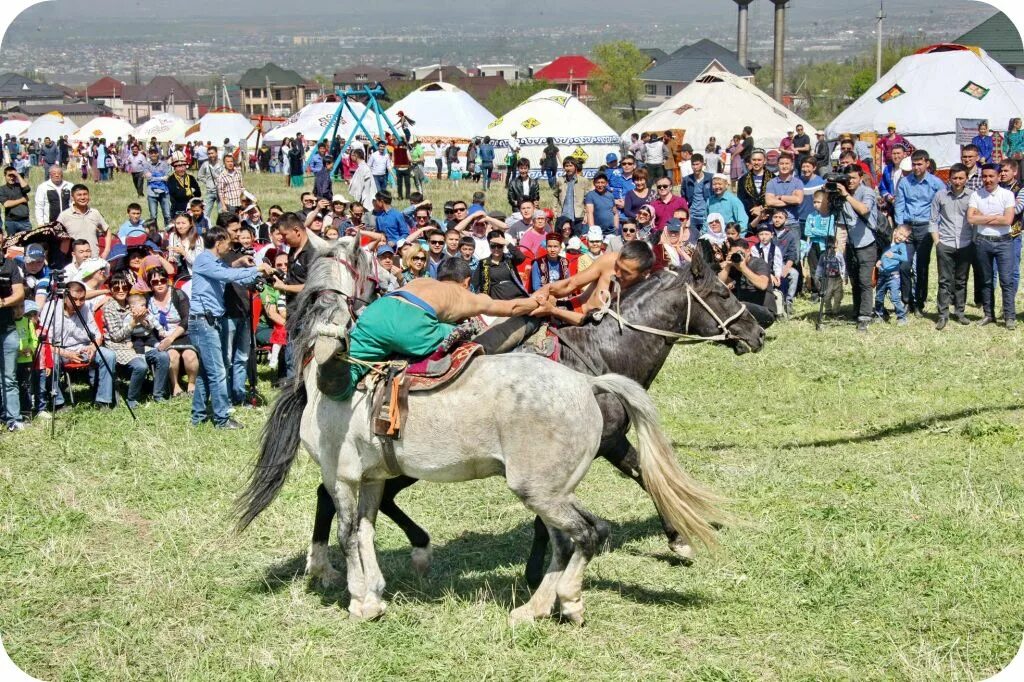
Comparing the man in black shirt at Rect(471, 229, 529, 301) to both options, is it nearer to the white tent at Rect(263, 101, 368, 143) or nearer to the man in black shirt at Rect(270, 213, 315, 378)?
the man in black shirt at Rect(270, 213, 315, 378)

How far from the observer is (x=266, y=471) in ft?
21.7

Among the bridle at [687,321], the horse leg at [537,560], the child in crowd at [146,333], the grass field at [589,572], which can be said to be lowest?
the grass field at [589,572]

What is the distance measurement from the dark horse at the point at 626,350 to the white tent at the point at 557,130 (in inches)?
1118

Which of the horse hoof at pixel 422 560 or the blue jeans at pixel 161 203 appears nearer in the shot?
the horse hoof at pixel 422 560

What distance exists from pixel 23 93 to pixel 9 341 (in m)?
140

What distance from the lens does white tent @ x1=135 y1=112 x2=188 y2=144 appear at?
2336 inches

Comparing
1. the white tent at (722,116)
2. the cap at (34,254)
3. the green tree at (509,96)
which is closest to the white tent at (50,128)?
the green tree at (509,96)

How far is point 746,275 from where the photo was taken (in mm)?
11398

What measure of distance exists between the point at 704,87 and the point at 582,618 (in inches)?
1311

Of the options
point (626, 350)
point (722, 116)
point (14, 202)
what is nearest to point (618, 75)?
point (722, 116)

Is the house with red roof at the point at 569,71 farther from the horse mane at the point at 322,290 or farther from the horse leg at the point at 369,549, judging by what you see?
the horse leg at the point at 369,549

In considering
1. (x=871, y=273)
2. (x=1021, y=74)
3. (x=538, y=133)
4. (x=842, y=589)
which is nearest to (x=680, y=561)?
(x=842, y=589)

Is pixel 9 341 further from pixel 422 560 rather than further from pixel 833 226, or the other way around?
pixel 833 226

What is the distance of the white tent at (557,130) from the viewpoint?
3603 cm
